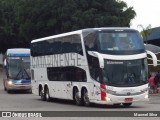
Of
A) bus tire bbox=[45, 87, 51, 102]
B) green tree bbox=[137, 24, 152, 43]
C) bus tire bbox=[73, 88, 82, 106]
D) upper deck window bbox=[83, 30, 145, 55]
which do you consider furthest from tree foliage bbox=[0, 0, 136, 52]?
upper deck window bbox=[83, 30, 145, 55]

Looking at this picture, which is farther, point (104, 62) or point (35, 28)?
point (35, 28)

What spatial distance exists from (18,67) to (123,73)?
18134 mm

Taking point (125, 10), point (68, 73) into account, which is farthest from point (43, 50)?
point (125, 10)

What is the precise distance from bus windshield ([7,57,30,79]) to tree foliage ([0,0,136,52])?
65.9ft

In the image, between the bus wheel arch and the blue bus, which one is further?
the blue bus

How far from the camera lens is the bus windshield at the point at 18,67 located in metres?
39.3

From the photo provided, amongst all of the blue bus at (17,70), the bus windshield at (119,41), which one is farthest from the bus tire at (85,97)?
the blue bus at (17,70)

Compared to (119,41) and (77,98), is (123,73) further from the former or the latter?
Result: (77,98)

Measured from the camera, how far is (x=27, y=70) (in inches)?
1555

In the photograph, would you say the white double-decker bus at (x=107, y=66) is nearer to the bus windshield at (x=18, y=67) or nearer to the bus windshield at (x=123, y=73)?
the bus windshield at (x=123, y=73)

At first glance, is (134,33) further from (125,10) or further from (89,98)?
(125,10)

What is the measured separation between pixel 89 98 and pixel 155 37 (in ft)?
165

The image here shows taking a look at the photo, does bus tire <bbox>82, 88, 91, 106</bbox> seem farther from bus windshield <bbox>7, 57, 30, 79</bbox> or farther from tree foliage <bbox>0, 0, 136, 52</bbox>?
tree foliage <bbox>0, 0, 136, 52</bbox>

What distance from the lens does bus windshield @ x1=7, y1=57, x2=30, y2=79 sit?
39.3m
